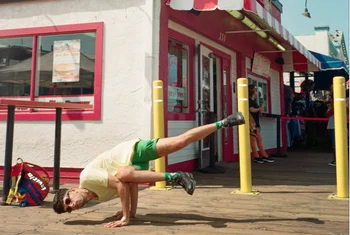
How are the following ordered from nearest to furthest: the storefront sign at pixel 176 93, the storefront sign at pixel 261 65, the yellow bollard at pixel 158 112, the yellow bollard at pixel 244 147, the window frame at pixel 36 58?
the yellow bollard at pixel 244 147
the yellow bollard at pixel 158 112
the window frame at pixel 36 58
the storefront sign at pixel 176 93
the storefront sign at pixel 261 65

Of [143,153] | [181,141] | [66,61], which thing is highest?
[66,61]

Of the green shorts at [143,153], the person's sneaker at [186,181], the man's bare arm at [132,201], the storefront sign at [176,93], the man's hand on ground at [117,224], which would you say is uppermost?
the storefront sign at [176,93]

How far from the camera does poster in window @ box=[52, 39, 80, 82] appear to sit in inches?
225

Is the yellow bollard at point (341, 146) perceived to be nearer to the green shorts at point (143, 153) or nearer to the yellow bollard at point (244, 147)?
the yellow bollard at point (244, 147)

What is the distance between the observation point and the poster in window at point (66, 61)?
571 centimetres

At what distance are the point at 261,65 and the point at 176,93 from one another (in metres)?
4.27

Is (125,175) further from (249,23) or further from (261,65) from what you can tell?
(261,65)

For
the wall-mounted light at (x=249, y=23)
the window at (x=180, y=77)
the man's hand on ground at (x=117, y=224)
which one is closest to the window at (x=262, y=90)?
the wall-mounted light at (x=249, y=23)

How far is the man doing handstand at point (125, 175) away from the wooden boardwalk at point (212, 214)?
0.19 meters

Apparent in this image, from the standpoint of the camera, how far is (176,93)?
607 centimetres

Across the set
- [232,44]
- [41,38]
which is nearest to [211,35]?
[232,44]

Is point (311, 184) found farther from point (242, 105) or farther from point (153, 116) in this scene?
point (153, 116)

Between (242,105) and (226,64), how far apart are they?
370 cm

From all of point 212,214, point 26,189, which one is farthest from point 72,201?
point 212,214
